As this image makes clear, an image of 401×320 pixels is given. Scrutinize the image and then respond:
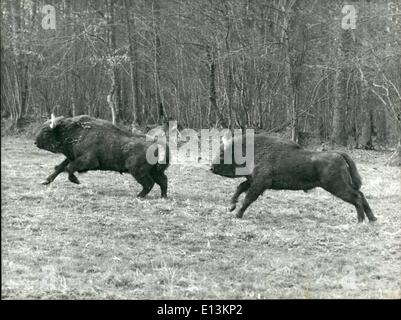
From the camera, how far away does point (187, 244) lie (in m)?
8.12

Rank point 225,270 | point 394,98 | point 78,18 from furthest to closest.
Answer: point 78,18, point 394,98, point 225,270

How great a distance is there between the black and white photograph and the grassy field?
4cm

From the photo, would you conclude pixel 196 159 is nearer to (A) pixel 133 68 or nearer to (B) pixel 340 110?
(B) pixel 340 110

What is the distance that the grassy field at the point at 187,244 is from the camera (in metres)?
6.14

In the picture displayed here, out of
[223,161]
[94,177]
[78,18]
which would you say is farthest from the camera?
[78,18]

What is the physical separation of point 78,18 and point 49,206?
50.6 ft

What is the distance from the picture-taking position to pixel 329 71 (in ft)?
70.4

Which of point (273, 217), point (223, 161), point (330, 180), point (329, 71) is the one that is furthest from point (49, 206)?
point (329, 71)

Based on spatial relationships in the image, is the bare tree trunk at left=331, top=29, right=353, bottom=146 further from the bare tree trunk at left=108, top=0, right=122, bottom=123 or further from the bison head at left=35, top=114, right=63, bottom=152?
the bison head at left=35, top=114, right=63, bottom=152

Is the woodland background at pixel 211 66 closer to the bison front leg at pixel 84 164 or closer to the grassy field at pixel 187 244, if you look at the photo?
the bison front leg at pixel 84 164

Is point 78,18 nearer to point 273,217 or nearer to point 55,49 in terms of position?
point 55,49

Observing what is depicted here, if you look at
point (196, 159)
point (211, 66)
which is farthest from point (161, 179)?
point (211, 66)

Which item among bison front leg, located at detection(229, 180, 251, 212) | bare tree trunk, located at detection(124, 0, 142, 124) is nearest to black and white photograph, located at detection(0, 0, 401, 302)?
bison front leg, located at detection(229, 180, 251, 212)

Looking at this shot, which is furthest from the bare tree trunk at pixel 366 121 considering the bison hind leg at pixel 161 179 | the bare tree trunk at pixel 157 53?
the bison hind leg at pixel 161 179
